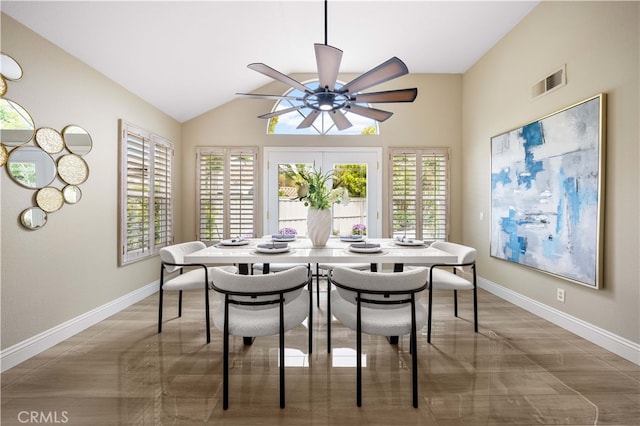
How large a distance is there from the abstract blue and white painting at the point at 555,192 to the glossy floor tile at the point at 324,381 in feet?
2.30

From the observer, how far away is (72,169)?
2494 millimetres

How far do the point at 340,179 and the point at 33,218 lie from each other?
3.40m

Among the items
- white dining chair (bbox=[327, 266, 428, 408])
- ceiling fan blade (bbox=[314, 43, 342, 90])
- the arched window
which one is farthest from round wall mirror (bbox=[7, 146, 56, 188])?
the arched window

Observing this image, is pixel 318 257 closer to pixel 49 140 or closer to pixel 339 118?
pixel 339 118

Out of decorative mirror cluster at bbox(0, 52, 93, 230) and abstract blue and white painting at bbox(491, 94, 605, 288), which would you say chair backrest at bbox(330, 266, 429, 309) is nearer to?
abstract blue and white painting at bbox(491, 94, 605, 288)

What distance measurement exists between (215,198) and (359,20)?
3.02 metres

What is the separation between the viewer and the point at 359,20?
306 cm

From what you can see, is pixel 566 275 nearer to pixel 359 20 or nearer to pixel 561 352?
pixel 561 352

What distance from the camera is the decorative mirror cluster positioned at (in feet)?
6.53

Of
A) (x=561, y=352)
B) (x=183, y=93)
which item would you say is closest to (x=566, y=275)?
(x=561, y=352)

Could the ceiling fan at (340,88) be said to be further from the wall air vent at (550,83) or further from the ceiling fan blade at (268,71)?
the wall air vent at (550,83)

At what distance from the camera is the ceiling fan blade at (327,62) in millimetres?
1742

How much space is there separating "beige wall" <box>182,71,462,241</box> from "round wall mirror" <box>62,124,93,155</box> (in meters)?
1.71

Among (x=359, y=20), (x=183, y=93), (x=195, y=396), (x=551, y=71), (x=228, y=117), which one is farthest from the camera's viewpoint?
(x=228, y=117)
